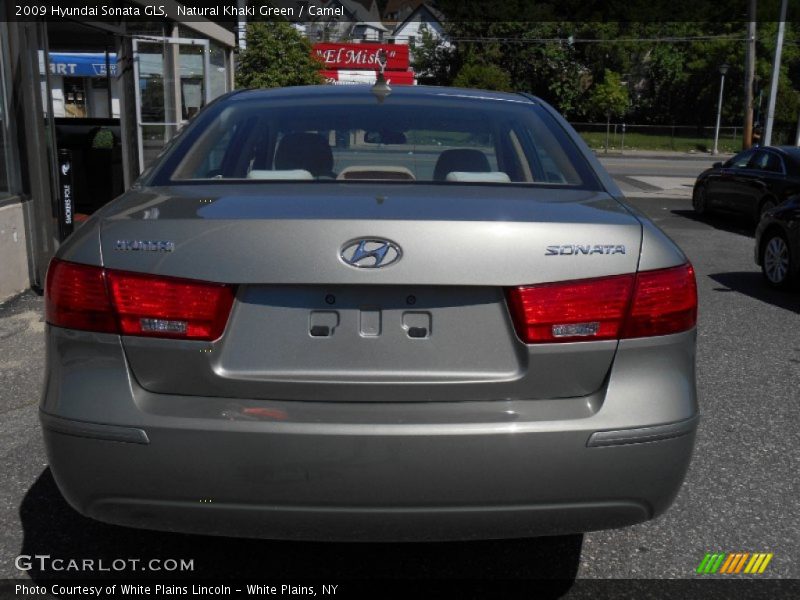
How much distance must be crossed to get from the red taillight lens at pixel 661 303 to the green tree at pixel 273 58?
29.5 metres

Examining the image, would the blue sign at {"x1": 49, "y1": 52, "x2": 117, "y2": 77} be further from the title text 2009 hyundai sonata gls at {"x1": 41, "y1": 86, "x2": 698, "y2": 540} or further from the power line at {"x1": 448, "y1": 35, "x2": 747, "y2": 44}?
the power line at {"x1": 448, "y1": 35, "x2": 747, "y2": 44}

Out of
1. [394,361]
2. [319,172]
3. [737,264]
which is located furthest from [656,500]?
[737,264]

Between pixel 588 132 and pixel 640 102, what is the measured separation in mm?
10402

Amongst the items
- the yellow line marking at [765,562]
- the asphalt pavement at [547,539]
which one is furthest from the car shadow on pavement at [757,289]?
the yellow line marking at [765,562]

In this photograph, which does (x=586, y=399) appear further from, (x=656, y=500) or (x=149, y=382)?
(x=149, y=382)

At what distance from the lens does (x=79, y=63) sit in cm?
1522

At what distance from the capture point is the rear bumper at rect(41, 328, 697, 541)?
2371 mm

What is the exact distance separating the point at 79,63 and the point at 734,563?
47.4ft

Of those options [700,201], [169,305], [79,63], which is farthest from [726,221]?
[169,305]

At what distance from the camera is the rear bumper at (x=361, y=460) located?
237 cm

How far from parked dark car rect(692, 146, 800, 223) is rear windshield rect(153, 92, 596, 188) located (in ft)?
35.9

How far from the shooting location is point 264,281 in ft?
7.84

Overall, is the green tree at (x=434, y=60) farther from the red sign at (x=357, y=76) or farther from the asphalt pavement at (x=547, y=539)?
the asphalt pavement at (x=547, y=539)

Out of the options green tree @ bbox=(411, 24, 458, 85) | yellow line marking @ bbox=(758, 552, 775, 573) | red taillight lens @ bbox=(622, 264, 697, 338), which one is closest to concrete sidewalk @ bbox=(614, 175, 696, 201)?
yellow line marking @ bbox=(758, 552, 775, 573)
